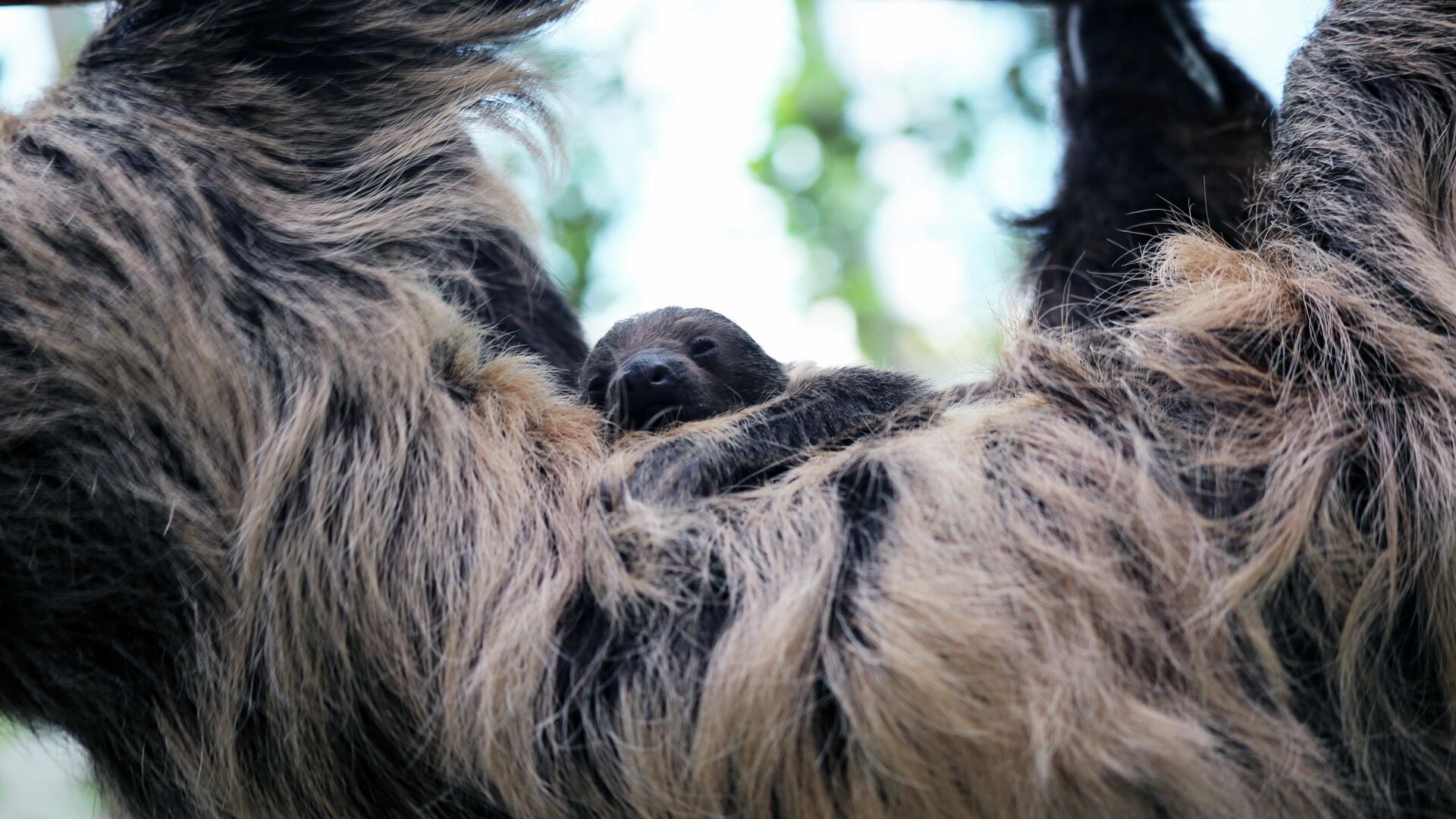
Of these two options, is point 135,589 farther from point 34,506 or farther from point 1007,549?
point 1007,549

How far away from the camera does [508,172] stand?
11.0 feet

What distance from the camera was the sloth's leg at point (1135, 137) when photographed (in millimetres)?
4086

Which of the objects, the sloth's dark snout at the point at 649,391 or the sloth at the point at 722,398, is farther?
the sloth's dark snout at the point at 649,391

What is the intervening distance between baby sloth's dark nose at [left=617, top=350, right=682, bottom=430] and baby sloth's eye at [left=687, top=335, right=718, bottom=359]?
14.7 inches

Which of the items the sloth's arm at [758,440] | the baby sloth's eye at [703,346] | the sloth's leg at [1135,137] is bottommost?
the sloth's arm at [758,440]

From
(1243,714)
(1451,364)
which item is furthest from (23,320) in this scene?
(1451,364)

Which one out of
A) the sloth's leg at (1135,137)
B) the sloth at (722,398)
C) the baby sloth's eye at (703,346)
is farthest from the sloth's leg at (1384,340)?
the baby sloth's eye at (703,346)

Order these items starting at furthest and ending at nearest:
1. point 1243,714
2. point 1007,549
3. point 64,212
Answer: point 64,212, point 1007,549, point 1243,714

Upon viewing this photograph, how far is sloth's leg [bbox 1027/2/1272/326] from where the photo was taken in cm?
409

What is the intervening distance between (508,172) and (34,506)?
4.85 feet

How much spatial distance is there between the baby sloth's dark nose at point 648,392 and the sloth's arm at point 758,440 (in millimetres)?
317

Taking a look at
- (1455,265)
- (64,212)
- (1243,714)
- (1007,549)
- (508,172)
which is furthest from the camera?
(508,172)

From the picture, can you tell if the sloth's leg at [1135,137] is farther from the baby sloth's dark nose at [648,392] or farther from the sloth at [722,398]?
the baby sloth's dark nose at [648,392]

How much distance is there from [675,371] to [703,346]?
0.42 metres
